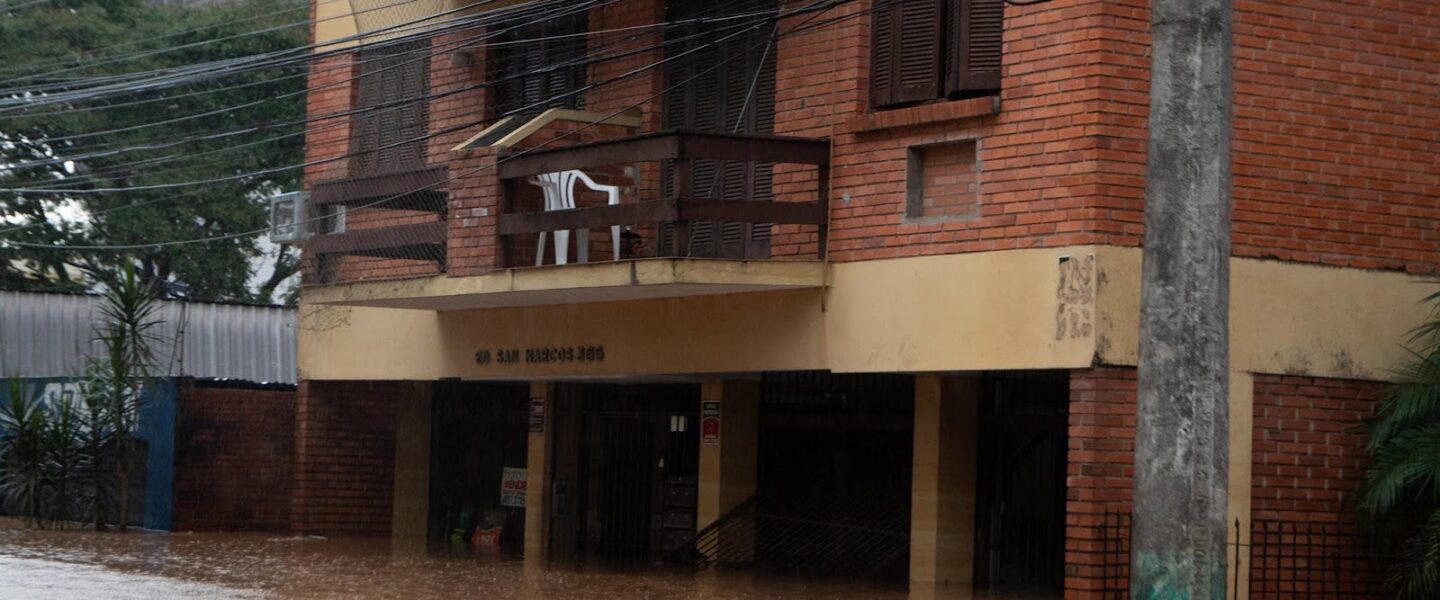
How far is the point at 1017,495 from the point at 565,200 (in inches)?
182

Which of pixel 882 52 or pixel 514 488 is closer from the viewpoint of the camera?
pixel 882 52

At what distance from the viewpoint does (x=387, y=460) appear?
23562mm

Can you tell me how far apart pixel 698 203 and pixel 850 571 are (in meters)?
4.20

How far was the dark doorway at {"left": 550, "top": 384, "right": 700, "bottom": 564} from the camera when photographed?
67.2 ft

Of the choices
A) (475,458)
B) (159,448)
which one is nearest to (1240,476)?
(475,458)

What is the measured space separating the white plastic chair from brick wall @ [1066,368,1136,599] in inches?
196

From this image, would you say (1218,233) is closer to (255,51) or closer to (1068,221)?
(1068,221)

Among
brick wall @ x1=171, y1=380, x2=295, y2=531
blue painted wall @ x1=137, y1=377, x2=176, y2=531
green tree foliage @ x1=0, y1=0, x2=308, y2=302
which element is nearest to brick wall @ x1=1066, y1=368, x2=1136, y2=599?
brick wall @ x1=171, y1=380, x2=295, y2=531

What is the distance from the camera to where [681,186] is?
15766mm

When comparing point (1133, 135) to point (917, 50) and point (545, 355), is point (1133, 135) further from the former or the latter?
point (545, 355)

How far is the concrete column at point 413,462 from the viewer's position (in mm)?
23172

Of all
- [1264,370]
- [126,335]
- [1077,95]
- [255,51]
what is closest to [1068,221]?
[1077,95]

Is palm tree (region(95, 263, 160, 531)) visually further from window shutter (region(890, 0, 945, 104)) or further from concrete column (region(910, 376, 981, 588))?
window shutter (region(890, 0, 945, 104))

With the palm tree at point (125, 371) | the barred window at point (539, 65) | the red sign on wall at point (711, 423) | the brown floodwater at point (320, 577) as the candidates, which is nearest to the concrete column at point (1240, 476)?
the brown floodwater at point (320, 577)
